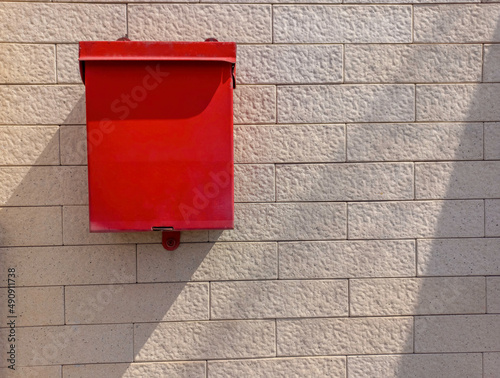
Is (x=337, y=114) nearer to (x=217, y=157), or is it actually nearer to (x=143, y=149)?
(x=217, y=157)

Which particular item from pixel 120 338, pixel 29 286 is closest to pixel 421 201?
pixel 120 338

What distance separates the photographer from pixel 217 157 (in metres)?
1.85

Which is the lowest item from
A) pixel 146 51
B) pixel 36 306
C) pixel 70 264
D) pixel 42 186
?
pixel 36 306

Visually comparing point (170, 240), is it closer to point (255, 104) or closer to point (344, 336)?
point (255, 104)

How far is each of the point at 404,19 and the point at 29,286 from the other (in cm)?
232

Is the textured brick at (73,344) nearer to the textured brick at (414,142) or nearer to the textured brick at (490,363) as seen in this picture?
the textured brick at (414,142)

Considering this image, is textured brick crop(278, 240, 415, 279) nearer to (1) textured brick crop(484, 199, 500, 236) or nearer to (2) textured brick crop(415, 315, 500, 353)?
(2) textured brick crop(415, 315, 500, 353)

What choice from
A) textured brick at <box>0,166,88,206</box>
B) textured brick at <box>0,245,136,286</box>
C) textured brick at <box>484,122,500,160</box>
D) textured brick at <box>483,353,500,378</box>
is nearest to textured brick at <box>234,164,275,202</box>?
textured brick at <box>0,245,136,286</box>

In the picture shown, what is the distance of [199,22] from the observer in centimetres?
214

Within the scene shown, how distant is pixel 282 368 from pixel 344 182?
1016 millimetres

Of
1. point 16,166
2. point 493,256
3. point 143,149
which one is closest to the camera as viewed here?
point 143,149

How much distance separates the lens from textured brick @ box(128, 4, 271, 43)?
2123 millimetres

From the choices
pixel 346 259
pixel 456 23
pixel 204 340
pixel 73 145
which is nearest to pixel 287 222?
pixel 346 259

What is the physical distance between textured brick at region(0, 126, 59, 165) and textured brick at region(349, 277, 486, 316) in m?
1.68
